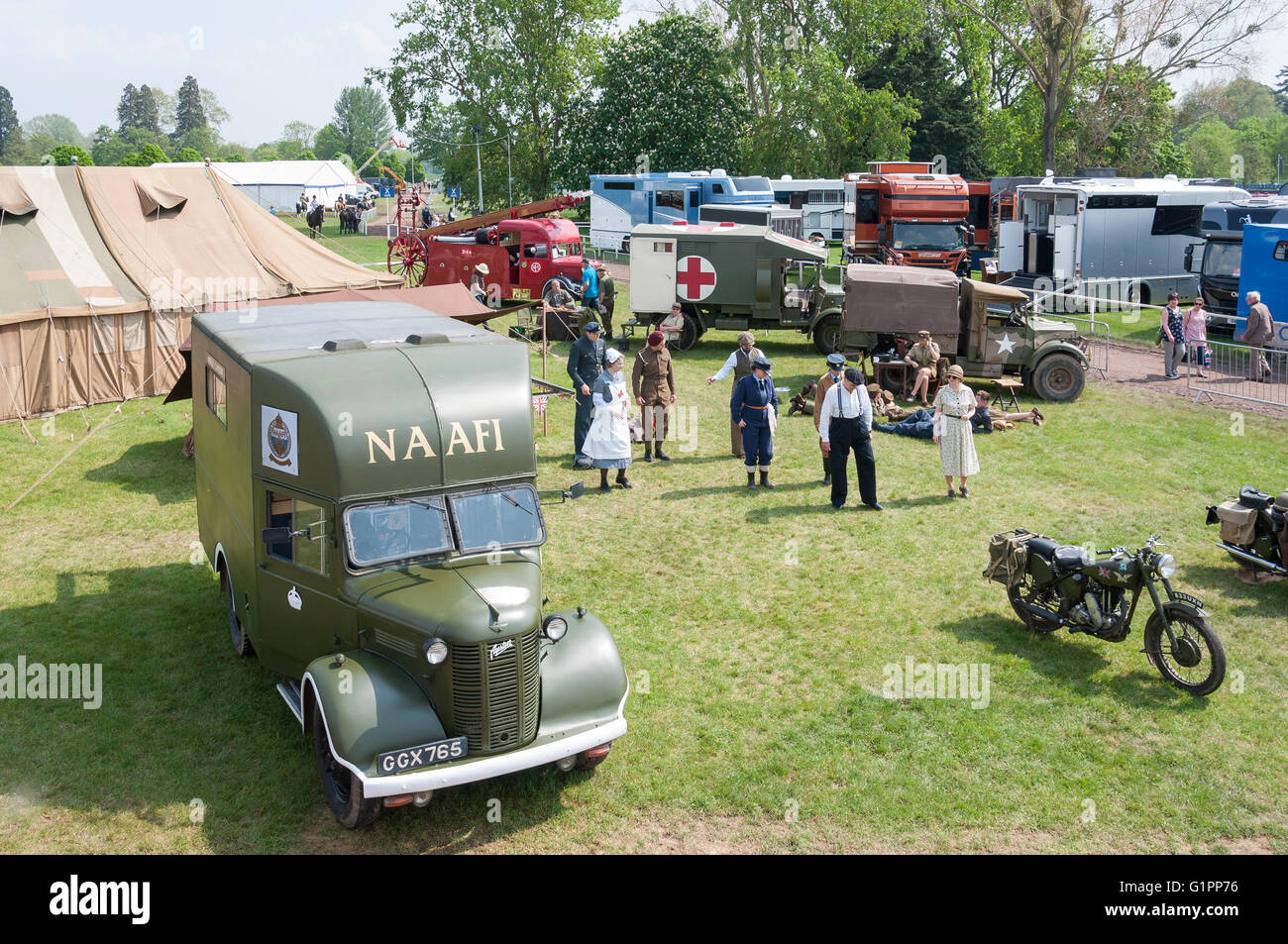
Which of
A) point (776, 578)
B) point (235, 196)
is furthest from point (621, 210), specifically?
point (776, 578)

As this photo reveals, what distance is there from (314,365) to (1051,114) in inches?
1727

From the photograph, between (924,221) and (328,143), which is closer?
(924,221)

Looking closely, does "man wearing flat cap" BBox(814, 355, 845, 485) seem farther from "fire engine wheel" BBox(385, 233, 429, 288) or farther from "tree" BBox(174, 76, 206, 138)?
"tree" BBox(174, 76, 206, 138)

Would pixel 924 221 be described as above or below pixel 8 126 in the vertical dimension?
below

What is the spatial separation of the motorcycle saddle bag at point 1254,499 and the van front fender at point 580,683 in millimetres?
7413

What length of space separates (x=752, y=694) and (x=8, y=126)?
510 ft

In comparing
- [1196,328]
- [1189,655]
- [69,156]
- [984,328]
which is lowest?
[1189,655]

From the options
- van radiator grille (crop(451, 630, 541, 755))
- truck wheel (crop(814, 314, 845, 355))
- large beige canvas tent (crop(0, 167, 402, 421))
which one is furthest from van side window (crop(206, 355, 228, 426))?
truck wheel (crop(814, 314, 845, 355))

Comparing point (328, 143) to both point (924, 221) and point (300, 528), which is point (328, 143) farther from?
point (300, 528)

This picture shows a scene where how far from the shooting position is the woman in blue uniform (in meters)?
15.0

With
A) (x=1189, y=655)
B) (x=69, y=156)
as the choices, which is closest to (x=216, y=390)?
(x=1189, y=655)

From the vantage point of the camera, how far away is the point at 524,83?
198 ft

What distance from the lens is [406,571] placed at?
7.93 m
